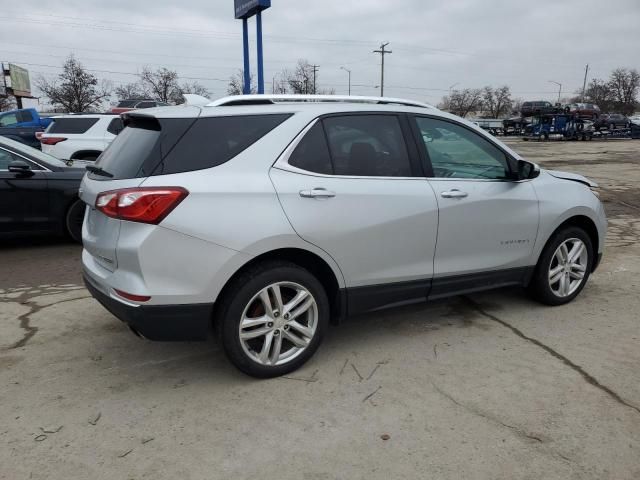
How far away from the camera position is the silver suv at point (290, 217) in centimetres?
→ 298

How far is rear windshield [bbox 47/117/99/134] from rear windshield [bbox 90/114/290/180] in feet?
31.3

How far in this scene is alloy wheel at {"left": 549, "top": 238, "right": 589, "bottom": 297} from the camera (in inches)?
181

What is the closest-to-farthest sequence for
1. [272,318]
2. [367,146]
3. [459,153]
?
[272,318] < [367,146] < [459,153]

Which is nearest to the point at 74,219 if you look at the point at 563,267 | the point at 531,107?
the point at 563,267

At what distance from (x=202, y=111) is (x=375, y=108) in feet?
4.06

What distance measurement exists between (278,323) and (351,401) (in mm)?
639

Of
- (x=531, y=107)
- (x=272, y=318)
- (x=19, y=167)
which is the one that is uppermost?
(x=531, y=107)

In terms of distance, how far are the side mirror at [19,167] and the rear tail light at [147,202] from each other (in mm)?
4498

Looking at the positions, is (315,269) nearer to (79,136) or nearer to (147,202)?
(147,202)

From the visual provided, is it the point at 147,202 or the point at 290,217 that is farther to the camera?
the point at 290,217

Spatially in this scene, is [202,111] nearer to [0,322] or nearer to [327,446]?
[327,446]

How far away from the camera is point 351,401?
123 inches

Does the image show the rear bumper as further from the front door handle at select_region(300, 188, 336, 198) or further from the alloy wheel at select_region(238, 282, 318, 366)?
the front door handle at select_region(300, 188, 336, 198)

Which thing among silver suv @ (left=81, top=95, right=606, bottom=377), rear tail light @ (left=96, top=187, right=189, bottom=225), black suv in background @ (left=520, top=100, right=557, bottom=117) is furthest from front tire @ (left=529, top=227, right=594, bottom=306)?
black suv in background @ (left=520, top=100, right=557, bottom=117)
